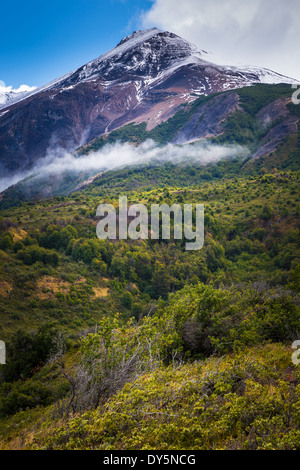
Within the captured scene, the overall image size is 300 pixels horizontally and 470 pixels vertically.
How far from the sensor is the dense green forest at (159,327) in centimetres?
502

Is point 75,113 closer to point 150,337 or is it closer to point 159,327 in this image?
point 159,327

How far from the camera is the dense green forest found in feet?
16.5

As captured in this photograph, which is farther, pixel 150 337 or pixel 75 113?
pixel 75 113

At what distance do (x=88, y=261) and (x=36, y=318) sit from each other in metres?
16.2

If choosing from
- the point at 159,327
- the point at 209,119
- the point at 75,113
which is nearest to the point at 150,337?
the point at 159,327

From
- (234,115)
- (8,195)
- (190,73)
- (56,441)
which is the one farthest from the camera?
(190,73)

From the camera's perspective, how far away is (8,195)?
13588cm

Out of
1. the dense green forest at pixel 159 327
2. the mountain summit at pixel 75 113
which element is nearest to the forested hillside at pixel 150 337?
the dense green forest at pixel 159 327

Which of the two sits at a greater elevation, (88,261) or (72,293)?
(88,261)

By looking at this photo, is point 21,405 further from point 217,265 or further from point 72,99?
point 72,99

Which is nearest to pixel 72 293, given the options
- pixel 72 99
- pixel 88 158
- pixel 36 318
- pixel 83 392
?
pixel 36 318

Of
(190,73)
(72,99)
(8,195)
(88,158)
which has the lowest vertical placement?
(8,195)

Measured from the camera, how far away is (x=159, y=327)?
1164 centimetres

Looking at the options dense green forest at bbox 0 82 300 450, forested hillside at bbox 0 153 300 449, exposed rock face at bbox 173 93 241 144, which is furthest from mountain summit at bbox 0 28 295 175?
forested hillside at bbox 0 153 300 449
